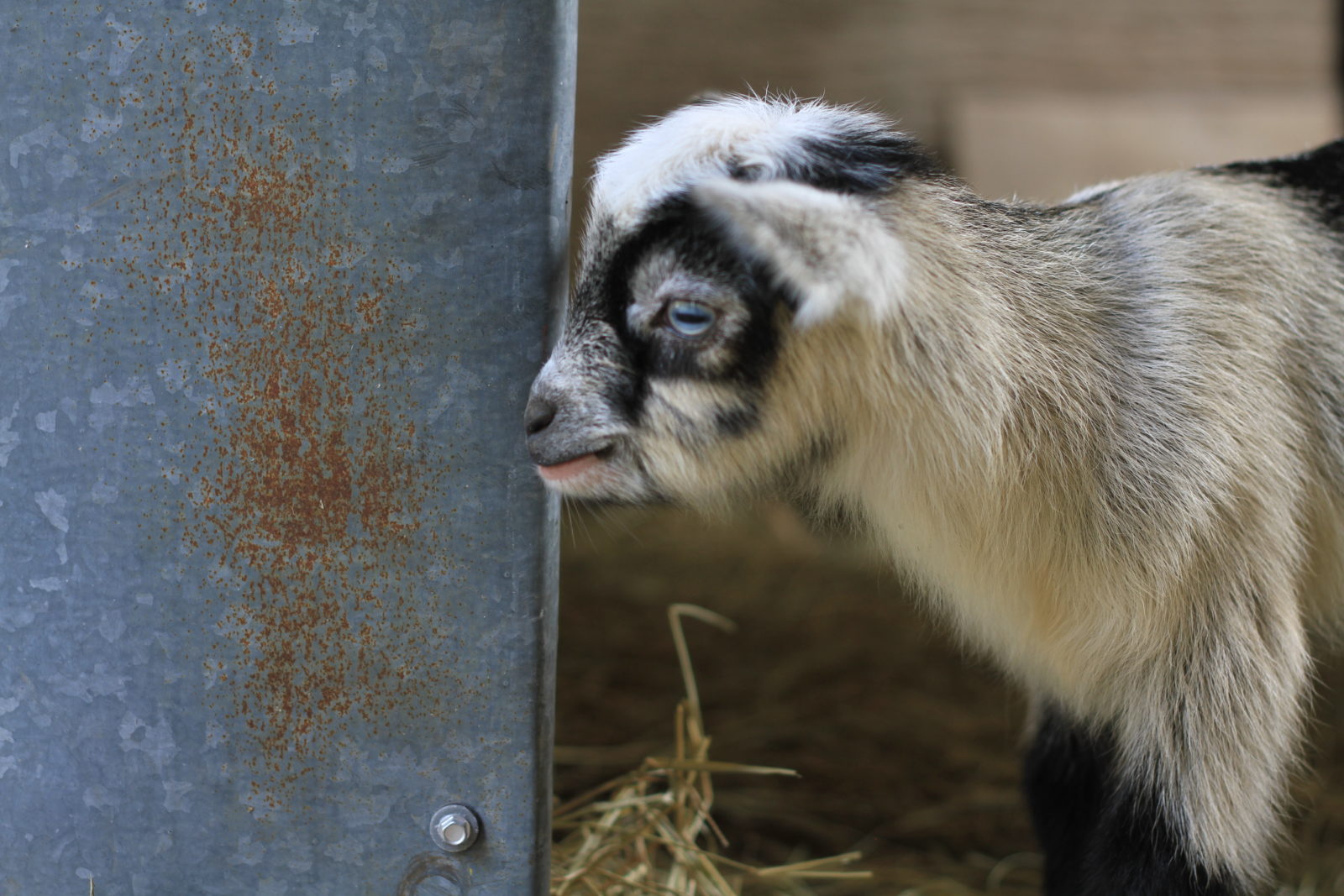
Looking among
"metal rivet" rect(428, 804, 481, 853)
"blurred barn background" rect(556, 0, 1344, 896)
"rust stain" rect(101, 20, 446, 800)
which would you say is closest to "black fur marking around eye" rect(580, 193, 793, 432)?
"rust stain" rect(101, 20, 446, 800)

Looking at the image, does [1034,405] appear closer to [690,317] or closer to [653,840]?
[690,317]

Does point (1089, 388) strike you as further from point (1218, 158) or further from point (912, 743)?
point (1218, 158)

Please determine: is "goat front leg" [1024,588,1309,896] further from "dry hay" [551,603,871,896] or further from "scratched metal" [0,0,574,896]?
"scratched metal" [0,0,574,896]

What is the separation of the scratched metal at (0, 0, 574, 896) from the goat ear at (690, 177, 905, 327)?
0.29m

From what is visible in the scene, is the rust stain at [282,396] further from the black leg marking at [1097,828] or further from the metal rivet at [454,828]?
the black leg marking at [1097,828]

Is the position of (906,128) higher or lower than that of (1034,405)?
higher

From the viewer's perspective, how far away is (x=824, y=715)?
3.29m

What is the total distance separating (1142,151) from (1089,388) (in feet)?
6.95

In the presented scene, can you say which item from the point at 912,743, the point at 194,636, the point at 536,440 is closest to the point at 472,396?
the point at 536,440

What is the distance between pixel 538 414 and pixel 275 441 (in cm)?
33

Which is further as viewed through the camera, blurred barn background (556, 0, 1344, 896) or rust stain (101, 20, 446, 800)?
blurred barn background (556, 0, 1344, 896)

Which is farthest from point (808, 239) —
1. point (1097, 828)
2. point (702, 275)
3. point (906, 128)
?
point (906, 128)

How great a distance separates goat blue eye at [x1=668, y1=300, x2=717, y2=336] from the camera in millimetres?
1340

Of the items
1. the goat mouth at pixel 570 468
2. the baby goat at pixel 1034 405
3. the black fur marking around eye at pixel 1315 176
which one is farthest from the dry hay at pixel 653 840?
the black fur marking around eye at pixel 1315 176
